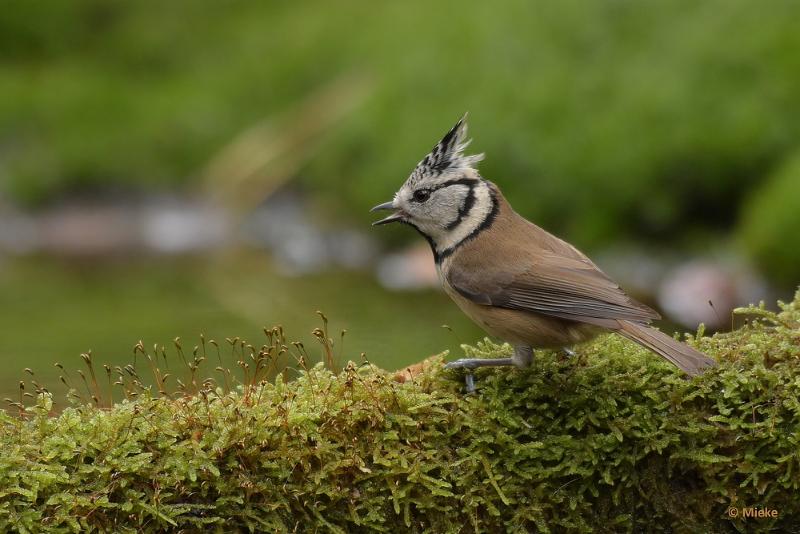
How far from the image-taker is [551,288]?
5.27 metres

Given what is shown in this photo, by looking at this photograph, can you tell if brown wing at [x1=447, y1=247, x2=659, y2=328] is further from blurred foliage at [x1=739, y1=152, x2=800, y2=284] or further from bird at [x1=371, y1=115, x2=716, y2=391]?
blurred foliage at [x1=739, y1=152, x2=800, y2=284]

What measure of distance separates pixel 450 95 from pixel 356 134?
1606mm

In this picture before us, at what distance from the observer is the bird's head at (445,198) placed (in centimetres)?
570

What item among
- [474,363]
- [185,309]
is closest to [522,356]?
[474,363]

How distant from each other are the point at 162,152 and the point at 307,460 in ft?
49.9

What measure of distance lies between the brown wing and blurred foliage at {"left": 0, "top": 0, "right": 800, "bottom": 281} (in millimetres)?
7134

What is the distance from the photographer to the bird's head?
18.7 ft

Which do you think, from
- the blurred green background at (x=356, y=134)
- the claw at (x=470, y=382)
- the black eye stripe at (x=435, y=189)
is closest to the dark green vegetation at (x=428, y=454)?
the claw at (x=470, y=382)

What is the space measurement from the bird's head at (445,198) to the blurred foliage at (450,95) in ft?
23.1

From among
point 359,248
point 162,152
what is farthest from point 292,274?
point 162,152

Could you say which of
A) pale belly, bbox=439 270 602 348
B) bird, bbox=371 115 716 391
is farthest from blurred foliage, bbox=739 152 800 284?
pale belly, bbox=439 270 602 348

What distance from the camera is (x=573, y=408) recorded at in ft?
15.2

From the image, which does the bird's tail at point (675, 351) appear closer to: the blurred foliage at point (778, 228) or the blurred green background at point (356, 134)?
the blurred green background at point (356, 134)

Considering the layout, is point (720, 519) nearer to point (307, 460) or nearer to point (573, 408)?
point (573, 408)
